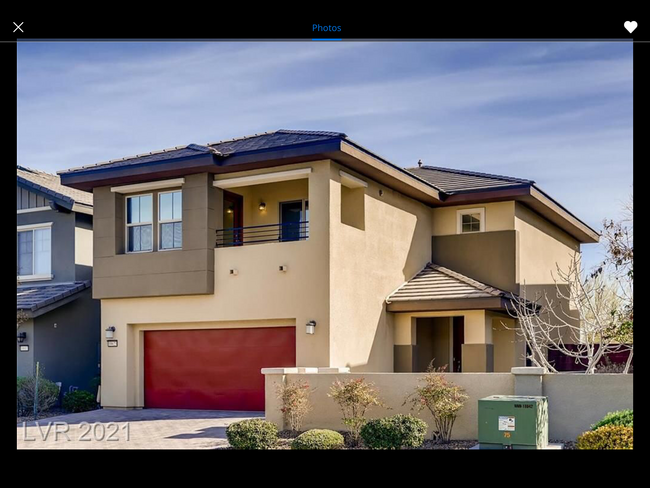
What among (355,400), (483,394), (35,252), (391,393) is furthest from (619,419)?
(35,252)

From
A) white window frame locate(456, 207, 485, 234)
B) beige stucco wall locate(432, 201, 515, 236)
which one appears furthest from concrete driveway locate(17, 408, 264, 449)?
white window frame locate(456, 207, 485, 234)

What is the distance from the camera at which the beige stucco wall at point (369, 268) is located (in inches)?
640

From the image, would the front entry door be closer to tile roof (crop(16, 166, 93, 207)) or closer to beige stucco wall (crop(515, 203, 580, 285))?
beige stucco wall (crop(515, 203, 580, 285))

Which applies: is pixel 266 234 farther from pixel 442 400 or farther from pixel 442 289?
pixel 442 400

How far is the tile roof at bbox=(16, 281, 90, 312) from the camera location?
18677 millimetres

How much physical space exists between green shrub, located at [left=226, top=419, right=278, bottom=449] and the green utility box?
3.36 m

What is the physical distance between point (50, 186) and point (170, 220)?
5266 millimetres

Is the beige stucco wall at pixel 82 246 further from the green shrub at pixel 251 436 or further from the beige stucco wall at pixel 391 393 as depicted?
the green shrub at pixel 251 436

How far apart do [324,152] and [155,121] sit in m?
5.28

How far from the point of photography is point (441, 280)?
19000 mm

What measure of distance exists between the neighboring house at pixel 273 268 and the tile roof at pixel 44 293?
4.52 ft

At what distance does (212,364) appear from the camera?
689 inches
